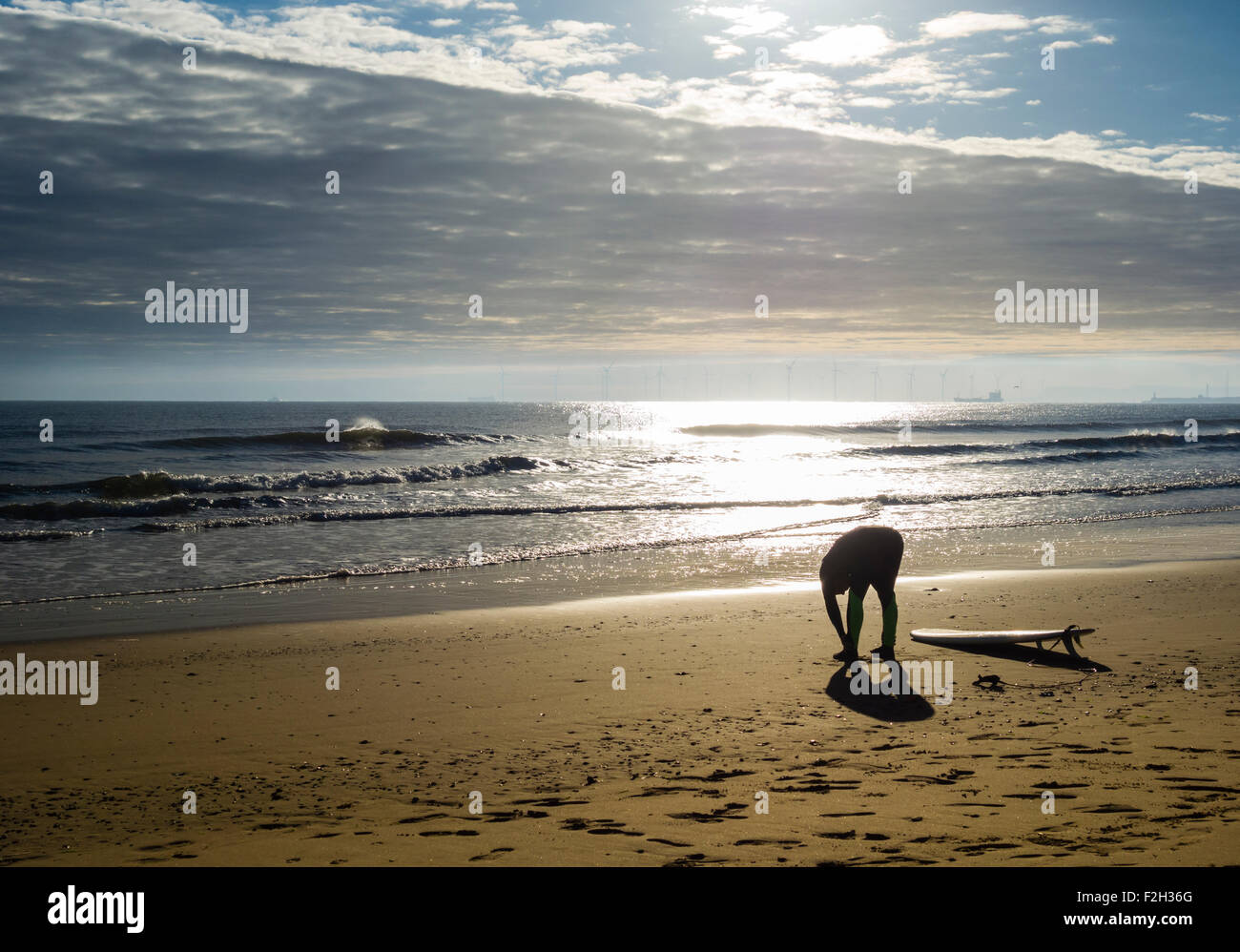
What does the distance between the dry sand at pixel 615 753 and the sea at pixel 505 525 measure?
143 inches

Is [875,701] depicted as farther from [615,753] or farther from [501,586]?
[501,586]

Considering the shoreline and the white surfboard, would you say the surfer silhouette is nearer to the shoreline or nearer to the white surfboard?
the white surfboard

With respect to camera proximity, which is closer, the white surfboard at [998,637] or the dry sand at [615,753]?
the dry sand at [615,753]

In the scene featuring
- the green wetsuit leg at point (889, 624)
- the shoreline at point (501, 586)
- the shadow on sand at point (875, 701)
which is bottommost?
the shadow on sand at point (875, 701)

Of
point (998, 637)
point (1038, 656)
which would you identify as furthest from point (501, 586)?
point (1038, 656)

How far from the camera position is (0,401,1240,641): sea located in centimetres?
1398

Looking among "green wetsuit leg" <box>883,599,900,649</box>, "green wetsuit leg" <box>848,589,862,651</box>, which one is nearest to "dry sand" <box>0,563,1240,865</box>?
"green wetsuit leg" <box>848,589,862,651</box>

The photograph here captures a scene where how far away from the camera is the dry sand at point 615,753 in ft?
15.0

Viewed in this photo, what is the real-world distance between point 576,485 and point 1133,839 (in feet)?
95.8

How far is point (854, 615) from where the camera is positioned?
899cm

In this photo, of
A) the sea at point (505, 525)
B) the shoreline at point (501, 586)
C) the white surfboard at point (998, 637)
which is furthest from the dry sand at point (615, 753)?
the sea at point (505, 525)

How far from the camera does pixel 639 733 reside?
6.66 metres

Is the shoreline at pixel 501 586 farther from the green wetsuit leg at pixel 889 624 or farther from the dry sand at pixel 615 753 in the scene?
the green wetsuit leg at pixel 889 624
